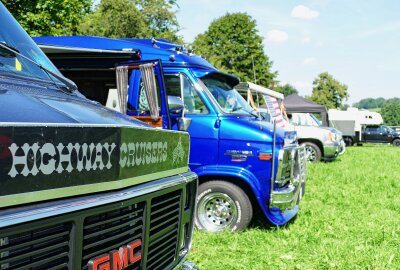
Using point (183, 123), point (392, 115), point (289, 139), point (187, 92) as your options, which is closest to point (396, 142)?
point (289, 139)

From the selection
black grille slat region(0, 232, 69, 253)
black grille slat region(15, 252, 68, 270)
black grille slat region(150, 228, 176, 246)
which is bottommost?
black grille slat region(150, 228, 176, 246)

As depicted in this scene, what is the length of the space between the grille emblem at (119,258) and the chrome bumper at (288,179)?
359 centimetres

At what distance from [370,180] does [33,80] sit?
33.2ft

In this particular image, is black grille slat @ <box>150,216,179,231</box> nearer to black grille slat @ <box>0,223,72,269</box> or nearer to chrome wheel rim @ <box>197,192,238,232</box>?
black grille slat @ <box>0,223,72,269</box>

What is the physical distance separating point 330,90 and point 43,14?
62.7 meters

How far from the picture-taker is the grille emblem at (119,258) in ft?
6.16

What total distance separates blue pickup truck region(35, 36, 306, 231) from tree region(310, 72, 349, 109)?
6495 centimetres

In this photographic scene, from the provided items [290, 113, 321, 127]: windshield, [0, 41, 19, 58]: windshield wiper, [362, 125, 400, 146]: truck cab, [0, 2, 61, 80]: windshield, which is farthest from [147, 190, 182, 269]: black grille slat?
[362, 125, 400, 146]: truck cab

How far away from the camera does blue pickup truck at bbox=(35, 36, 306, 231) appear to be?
18.4 feet

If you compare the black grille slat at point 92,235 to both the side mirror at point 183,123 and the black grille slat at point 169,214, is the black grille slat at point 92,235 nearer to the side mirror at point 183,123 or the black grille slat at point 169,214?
the black grille slat at point 169,214

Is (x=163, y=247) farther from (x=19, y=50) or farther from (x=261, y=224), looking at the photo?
(x=261, y=224)

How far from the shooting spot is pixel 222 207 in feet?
19.3

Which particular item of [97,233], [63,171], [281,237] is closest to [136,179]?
[97,233]

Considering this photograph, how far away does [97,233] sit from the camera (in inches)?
74.3
